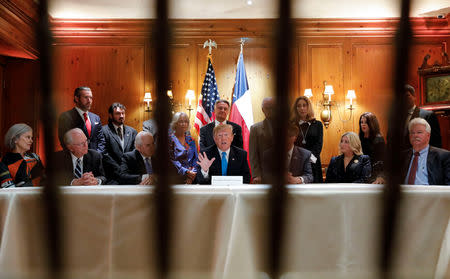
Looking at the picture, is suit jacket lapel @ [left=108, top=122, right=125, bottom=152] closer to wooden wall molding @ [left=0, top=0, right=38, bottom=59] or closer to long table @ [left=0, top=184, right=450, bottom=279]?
wooden wall molding @ [left=0, top=0, right=38, bottom=59]

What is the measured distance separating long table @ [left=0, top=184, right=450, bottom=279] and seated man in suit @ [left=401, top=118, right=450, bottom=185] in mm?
1638

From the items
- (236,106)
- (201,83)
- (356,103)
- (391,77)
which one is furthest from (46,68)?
(356,103)

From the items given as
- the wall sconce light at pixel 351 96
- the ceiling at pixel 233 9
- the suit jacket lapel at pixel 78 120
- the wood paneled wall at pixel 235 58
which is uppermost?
the ceiling at pixel 233 9

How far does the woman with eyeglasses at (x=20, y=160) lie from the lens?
8.17 ft

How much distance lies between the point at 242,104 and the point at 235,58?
0.89m

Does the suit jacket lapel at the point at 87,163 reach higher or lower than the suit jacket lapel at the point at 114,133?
lower

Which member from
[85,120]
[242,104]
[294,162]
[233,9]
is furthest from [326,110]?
[85,120]

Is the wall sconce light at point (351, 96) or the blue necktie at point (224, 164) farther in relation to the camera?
the wall sconce light at point (351, 96)

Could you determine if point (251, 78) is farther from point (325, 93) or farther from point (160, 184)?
point (160, 184)

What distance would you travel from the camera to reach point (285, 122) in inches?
14.6

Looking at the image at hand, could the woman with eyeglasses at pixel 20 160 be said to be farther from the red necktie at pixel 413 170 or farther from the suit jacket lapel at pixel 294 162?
the red necktie at pixel 413 170

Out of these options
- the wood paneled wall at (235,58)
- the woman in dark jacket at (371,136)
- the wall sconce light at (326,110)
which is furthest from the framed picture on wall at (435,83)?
the woman in dark jacket at (371,136)

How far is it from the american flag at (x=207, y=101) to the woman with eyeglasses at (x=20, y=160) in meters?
2.49

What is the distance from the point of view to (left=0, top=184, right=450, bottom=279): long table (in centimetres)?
93
